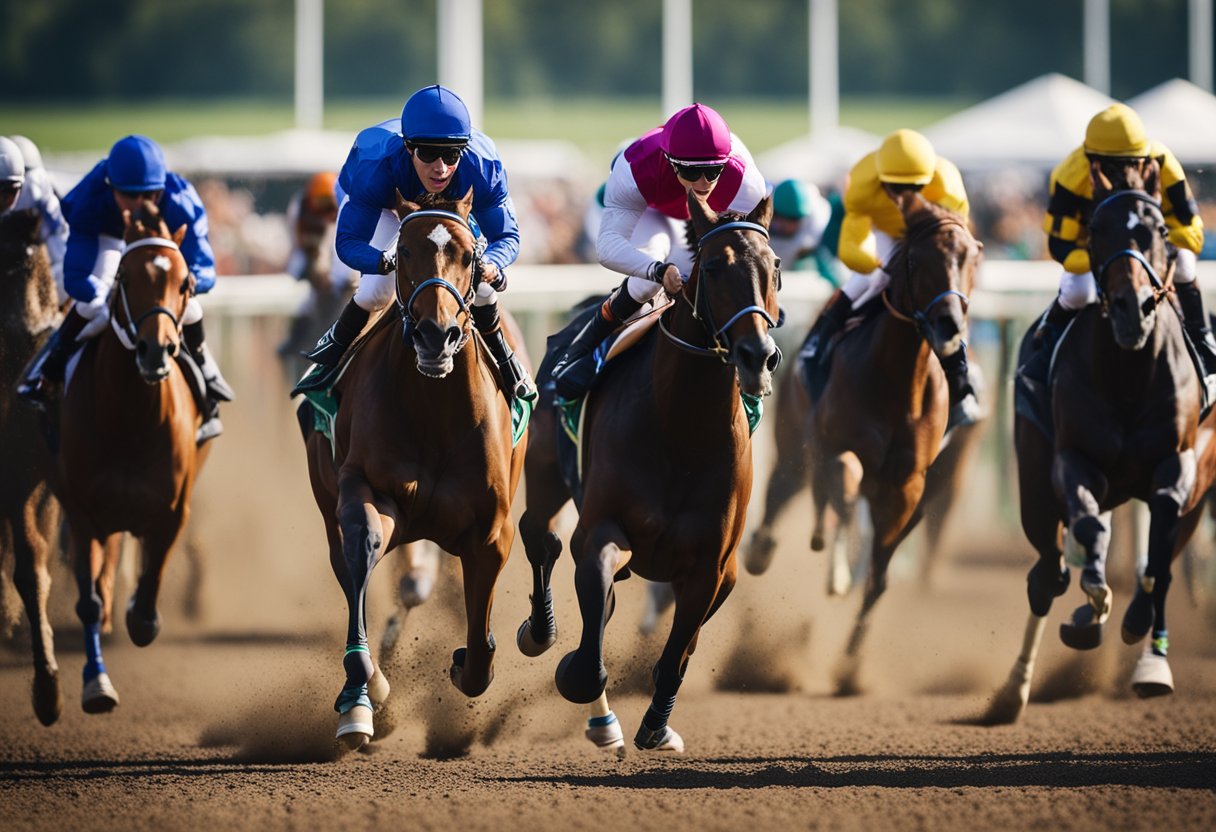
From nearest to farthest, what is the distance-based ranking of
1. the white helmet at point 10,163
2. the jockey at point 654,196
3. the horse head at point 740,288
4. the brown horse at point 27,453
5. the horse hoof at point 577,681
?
the horse head at point 740,288, the horse hoof at point 577,681, the jockey at point 654,196, the brown horse at point 27,453, the white helmet at point 10,163

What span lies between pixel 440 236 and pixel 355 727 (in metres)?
1.50

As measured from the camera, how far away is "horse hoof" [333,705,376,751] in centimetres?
519

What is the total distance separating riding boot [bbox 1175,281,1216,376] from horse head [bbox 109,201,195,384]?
3.95m

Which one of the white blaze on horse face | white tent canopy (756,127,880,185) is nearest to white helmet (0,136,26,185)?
the white blaze on horse face

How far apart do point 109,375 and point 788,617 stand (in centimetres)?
350

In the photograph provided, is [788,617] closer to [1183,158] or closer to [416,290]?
[416,290]

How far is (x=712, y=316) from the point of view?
5.09 metres

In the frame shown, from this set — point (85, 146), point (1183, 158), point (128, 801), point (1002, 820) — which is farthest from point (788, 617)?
point (85, 146)

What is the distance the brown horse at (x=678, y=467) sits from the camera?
16.7ft

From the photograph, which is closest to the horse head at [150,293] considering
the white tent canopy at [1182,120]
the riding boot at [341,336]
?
the riding boot at [341,336]

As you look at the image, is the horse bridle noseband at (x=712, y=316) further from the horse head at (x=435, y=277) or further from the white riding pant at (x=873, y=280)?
the white riding pant at (x=873, y=280)

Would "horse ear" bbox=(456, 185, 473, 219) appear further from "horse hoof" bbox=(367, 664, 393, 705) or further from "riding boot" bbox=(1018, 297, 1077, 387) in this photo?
"riding boot" bbox=(1018, 297, 1077, 387)

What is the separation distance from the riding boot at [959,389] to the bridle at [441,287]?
2513 mm

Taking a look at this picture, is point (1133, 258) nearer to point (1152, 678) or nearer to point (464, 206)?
point (1152, 678)
